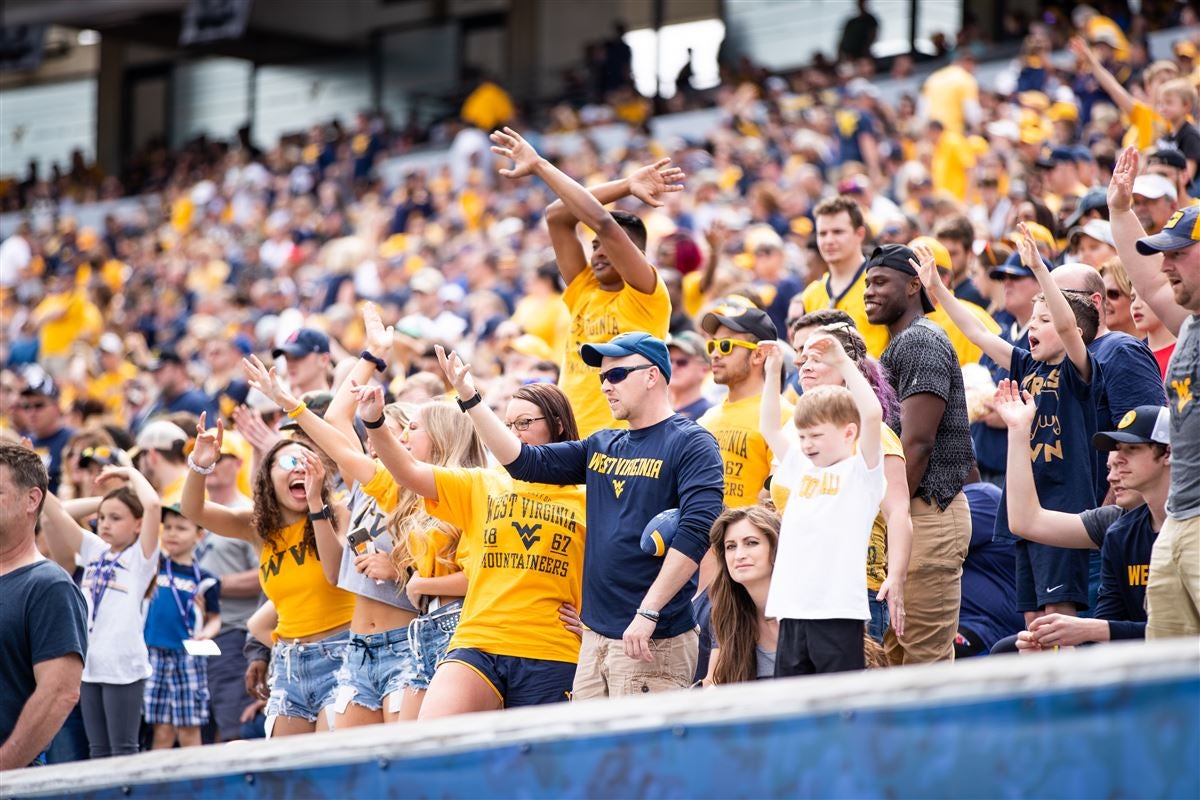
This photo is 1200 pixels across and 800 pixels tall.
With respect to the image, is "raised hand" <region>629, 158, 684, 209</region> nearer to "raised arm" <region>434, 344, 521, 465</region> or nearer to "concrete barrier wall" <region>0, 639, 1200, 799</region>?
"raised arm" <region>434, 344, 521, 465</region>

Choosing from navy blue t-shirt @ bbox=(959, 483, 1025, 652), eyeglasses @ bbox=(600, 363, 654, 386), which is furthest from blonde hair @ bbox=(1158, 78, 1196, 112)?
eyeglasses @ bbox=(600, 363, 654, 386)

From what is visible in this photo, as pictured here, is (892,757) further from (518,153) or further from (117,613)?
(117,613)

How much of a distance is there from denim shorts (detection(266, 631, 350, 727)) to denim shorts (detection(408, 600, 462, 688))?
0.44 meters

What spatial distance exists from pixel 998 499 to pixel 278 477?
304 centimetres

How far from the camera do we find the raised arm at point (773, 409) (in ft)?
19.6

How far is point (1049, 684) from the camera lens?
305 centimetres

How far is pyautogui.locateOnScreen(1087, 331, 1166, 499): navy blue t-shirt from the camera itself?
215 inches

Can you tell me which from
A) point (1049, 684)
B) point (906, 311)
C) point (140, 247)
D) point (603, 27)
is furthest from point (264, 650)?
point (603, 27)

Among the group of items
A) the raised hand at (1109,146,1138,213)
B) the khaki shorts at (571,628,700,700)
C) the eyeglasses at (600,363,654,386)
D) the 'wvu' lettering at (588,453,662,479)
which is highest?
the raised hand at (1109,146,1138,213)

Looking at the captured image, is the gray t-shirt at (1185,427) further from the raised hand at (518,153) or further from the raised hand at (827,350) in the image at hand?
the raised hand at (518,153)

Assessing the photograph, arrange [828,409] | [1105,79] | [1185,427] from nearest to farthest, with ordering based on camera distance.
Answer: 1. [1185,427]
2. [828,409]
3. [1105,79]

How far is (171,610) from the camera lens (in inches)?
320

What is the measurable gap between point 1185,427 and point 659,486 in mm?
1738

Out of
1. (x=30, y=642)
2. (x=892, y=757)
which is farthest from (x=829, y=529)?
(x=30, y=642)
